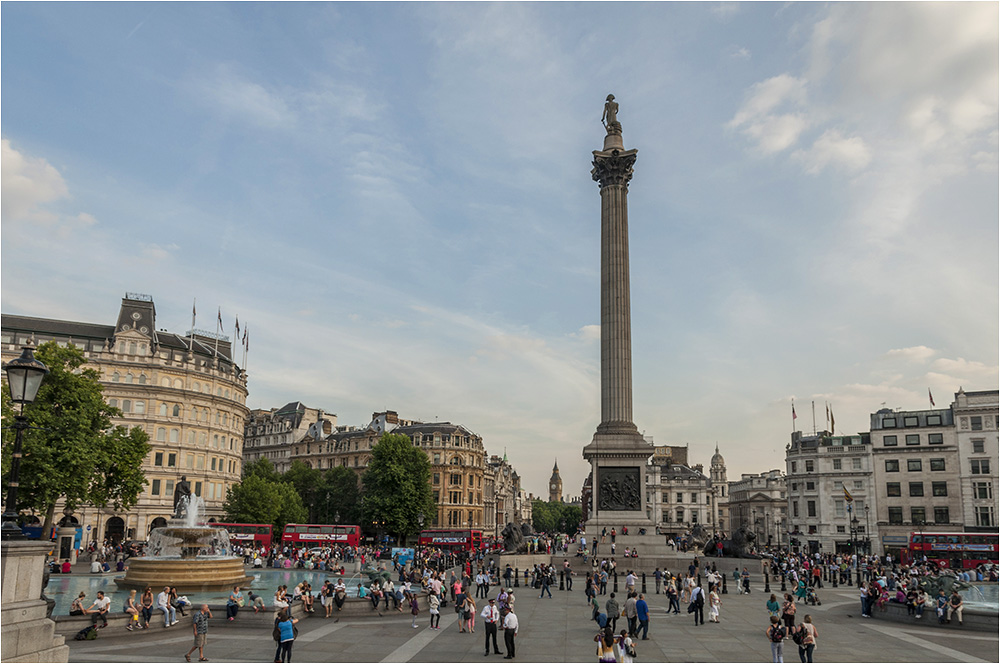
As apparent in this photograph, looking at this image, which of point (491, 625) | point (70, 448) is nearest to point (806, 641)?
point (491, 625)

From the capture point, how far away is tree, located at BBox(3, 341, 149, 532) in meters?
39.5

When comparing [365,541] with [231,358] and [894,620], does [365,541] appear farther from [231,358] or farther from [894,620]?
[894,620]

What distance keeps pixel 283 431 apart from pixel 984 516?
103 m

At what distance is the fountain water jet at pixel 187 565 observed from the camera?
98.2ft

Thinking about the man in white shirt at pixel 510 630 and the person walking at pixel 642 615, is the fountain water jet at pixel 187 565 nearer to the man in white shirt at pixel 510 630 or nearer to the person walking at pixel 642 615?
the man in white shirt at pixel 510 630

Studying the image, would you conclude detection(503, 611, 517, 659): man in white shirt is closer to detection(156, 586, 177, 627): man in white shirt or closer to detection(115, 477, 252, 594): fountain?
detection(156, 586, 177, 627): man in white shirt

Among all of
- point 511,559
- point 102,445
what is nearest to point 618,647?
point 511,559

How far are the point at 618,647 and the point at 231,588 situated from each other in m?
23.6

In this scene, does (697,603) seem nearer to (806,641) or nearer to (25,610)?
(806,641)

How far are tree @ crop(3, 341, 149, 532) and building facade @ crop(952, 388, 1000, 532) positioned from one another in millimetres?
83160

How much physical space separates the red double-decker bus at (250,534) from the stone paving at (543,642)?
3500 centimetres

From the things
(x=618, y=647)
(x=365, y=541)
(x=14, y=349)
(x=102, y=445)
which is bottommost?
(x=365, y=541)

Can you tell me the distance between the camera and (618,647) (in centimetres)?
1379

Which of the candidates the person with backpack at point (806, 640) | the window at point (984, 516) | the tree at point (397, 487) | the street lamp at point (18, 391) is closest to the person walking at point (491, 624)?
the person with backpack at point (806, 640)
